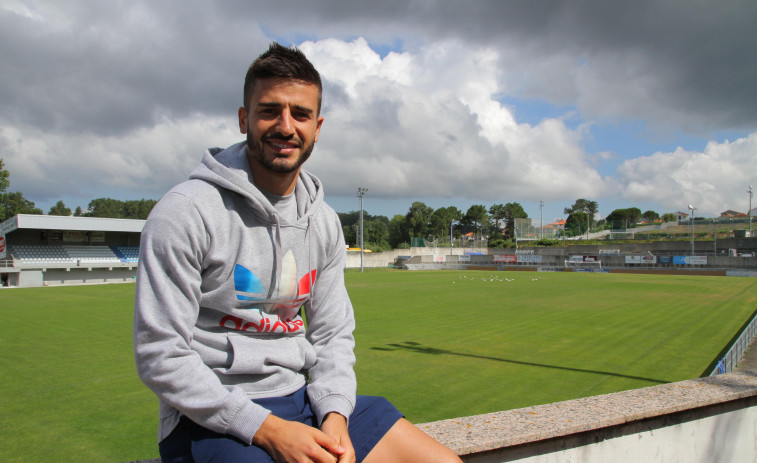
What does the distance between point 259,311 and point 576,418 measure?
5.71ft

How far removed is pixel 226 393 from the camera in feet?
5.30

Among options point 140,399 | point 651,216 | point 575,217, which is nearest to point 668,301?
point 140,399

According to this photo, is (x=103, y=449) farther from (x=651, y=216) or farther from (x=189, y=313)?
(x=651, y=216)

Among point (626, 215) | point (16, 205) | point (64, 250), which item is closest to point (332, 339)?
point (64, 250)

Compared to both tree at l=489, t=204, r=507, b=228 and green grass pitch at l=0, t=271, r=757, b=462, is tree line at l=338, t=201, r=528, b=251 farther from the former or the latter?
green grass pitch at l=0, t=271, r=757, b=462

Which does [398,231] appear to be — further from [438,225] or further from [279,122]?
[279,122]

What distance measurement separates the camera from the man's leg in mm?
1807

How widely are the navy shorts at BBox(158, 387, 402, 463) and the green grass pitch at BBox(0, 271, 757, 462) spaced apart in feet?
16.9

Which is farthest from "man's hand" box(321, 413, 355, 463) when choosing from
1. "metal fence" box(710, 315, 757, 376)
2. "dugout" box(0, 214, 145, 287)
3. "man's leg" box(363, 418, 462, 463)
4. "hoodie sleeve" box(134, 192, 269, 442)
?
"dugout" box(0, 214, 145, 287)

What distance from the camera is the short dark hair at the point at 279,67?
1889 millimetres

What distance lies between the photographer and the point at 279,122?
1917mm

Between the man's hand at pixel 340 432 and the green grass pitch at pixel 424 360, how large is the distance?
532 centimetres

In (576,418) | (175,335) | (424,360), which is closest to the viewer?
(175,335)

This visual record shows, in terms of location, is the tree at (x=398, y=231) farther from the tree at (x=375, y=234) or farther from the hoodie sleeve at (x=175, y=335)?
the hoodie sleeve at (x=175, y=335)
